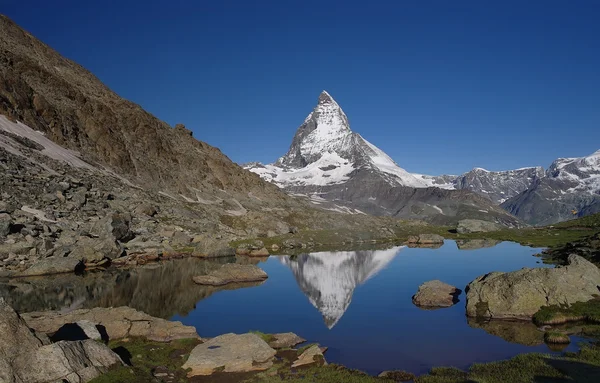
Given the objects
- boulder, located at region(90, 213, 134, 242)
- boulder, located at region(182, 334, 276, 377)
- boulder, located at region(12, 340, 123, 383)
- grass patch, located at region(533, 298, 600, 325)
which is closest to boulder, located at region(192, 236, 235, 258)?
boulder, located at region(90, 213, 134, 242)

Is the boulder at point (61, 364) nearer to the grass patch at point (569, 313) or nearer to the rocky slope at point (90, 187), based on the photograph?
the grass patch at point (569, 313)

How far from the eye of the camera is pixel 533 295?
38.9 metres

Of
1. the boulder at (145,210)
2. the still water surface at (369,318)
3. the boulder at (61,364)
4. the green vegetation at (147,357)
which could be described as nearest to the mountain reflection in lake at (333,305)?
the still water surface at (369,318)

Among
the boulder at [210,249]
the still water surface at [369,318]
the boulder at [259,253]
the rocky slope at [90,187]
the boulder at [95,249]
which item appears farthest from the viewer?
the boulder at [259,253]

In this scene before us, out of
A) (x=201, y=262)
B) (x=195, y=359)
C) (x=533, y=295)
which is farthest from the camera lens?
(x=201, y=262)

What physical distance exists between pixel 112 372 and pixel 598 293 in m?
40.5

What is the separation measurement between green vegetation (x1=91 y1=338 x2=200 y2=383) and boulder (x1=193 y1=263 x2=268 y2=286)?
29.2 metres

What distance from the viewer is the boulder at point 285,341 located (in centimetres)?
3253

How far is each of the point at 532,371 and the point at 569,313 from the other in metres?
14.3

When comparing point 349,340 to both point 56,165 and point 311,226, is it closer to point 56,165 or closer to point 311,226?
point 56,165

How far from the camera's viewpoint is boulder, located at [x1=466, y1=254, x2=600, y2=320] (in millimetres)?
38344

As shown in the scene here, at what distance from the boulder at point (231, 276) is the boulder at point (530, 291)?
33701 millimetres

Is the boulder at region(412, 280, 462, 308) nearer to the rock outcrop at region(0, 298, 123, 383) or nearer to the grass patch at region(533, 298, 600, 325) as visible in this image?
A: the grass patch at region(533, 298, 600, 325)

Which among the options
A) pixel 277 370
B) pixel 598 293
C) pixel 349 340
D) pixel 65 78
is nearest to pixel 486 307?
pixel 598 293
